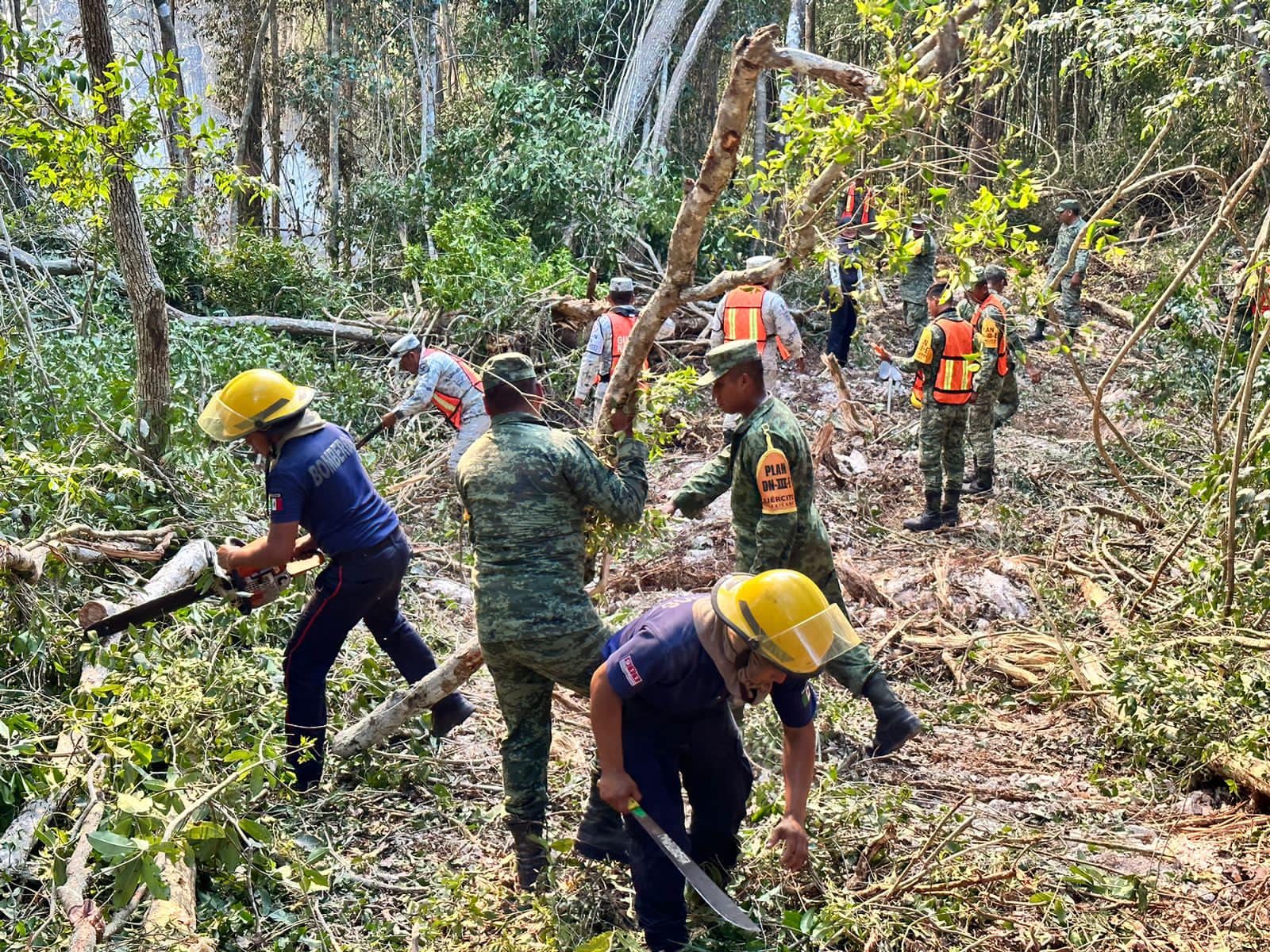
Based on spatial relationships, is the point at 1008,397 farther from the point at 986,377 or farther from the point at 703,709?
the point at 703,709

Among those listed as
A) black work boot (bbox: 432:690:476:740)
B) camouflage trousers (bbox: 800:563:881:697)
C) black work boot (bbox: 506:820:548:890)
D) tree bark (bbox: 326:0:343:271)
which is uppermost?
tree bark (bbox: 326:0:343:271)

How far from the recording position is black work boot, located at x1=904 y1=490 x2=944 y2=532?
7.92m

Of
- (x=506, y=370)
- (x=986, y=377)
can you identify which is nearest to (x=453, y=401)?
(x=506, y=370)

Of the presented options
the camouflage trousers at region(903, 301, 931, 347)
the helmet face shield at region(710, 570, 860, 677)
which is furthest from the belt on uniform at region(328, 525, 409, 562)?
the camouflage trousers at region(903, 301, 931, 347)

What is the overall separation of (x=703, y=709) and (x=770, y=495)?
1.40 m

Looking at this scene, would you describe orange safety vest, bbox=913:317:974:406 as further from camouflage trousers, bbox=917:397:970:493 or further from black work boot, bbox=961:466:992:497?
black work boot, bbox=961:466:992:497

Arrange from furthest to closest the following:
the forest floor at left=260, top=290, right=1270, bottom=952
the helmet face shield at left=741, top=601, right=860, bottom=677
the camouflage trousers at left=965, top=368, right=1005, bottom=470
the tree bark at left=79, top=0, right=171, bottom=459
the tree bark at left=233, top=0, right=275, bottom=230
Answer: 1. the tree bark at left=233, top=0, right=275, bottom=230
2. the camouflage trousers at left=965, top=368, right=1005, bottom=470
3. the tree bark at left=79, top=0, right=171, bottom=459
4. the forest floor at left=260, top=290, right=1270, bottom=952
5. the helmet face shield at left=741, top=601, right=860, bottom=677

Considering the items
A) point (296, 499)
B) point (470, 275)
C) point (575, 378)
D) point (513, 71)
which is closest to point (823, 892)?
point (296, 499)

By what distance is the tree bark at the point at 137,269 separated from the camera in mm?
5707

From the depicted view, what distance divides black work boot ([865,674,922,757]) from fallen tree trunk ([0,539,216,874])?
2.97 meters

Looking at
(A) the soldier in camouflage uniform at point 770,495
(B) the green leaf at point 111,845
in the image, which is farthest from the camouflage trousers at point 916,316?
(B) the green leaf at point 111,845

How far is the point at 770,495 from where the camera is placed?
171 inches

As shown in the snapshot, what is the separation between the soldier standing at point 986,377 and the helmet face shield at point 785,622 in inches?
215

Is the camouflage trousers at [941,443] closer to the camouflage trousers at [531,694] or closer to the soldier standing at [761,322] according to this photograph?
the soldier standing at [761,322]
